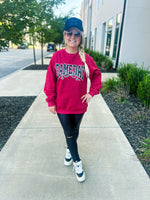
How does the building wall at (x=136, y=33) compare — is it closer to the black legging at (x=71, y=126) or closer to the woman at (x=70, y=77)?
the woman at (x=70, y=77)

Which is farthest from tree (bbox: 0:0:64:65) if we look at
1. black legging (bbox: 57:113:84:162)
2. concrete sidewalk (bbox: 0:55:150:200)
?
black legging (bbox: 57:113:84:162)

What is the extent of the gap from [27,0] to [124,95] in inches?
140

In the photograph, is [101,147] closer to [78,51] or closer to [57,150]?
[57,150]

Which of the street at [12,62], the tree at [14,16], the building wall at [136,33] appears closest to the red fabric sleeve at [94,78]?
the tree at [14,16]

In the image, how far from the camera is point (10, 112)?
157 inches

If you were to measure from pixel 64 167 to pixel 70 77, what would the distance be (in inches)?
51.0

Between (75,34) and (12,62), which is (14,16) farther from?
(12,62)

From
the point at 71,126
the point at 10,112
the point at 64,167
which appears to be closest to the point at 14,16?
the point at 10,112

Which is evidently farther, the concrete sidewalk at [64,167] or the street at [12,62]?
the street at [12,62]

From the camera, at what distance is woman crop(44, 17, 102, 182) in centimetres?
181

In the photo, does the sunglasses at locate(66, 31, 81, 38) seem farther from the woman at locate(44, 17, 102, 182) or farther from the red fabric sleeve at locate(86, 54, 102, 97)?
the red fabric sleeve at locate(86, 54, 102, 97)

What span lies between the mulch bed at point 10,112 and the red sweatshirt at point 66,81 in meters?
1.53

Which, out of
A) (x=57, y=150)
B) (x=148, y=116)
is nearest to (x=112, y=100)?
(x=148, y=116)

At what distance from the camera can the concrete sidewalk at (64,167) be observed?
72.9 inches
